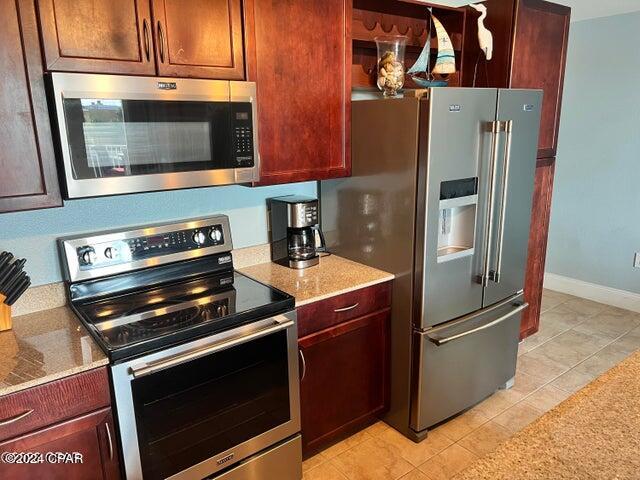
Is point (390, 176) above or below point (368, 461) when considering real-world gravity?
above

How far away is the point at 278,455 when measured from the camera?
77.0 inches

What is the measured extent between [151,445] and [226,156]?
1.08 metres

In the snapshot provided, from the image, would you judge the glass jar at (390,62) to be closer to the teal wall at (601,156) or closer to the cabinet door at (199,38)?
the cabinet door at (199,38)

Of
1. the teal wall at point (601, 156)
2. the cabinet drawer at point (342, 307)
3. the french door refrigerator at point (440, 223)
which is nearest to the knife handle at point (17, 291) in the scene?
the cabinet drawer at point (342, 307)

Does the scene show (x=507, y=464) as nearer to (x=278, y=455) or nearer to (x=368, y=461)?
(x=278, y=455)

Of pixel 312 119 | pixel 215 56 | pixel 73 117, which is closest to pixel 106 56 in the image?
pixel 73 117

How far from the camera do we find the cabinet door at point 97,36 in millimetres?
1451

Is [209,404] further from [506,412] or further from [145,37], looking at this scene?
[506,412]

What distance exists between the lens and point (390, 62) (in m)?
2.34

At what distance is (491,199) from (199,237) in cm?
139

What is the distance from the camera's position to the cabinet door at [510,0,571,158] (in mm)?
2588

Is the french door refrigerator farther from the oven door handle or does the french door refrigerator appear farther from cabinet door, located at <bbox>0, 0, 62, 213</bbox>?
cabinet door, located at <bbox>0, 0, 62, 213</bbox>

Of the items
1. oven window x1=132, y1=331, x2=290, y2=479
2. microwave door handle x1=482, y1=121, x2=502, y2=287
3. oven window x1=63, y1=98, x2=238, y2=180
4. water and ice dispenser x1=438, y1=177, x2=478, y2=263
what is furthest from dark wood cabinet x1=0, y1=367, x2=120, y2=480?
microwave door handle x1=482, y1=121, x2=502, y2=287

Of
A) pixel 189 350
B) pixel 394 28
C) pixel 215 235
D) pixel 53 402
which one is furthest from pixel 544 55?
pixel 53 402
